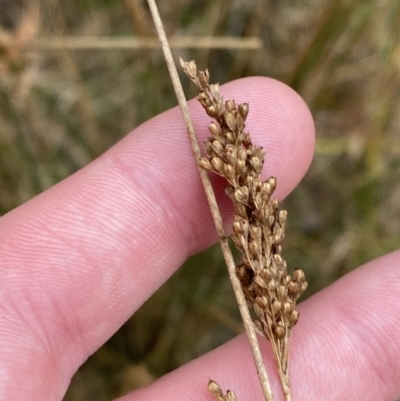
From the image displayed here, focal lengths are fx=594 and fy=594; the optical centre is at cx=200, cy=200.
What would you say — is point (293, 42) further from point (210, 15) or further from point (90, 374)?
point (90, 374)

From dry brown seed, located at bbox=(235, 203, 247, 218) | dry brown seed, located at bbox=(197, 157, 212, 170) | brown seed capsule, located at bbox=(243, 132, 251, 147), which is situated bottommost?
dry brown seed, located at bbox=(235, 203, 247, 218)

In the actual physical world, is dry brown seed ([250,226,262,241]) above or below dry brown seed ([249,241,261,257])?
above

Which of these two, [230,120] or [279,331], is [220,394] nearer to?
[279,331]

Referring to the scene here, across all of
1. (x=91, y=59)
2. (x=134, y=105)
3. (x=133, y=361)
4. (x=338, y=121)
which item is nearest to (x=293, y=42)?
(x=338, y=121)

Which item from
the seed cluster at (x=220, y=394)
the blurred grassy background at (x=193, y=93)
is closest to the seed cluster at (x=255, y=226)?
the seed cluster at (x=220, y=394)

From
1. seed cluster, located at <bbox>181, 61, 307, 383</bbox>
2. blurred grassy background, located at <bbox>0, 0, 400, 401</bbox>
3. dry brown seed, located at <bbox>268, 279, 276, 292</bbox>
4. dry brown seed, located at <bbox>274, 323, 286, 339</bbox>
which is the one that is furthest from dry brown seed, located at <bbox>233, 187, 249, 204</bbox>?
blurred grassy background, located at <bbox>0, 0, 400, 401</bbox>

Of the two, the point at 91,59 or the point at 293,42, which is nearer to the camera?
the point at 293,42

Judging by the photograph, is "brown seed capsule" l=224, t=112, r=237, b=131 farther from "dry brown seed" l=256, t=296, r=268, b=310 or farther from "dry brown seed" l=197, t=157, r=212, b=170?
"dry brown seed" l=256, t=296, r=268, b=310
